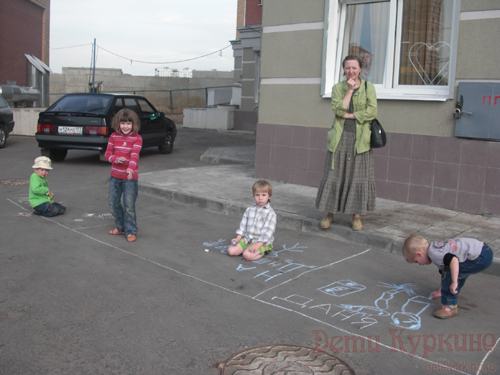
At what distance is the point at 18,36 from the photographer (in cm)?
2747

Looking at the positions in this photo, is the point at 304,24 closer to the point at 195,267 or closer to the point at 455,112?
the point at 455,112

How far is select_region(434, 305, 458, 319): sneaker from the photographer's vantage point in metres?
3.66

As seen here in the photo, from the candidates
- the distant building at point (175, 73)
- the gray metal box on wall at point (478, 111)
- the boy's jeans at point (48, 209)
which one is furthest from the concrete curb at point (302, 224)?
the distant building at point (175, 73)

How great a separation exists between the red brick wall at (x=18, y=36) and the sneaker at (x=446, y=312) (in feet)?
89.4

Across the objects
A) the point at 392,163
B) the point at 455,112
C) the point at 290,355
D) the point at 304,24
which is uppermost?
the point at 304,24

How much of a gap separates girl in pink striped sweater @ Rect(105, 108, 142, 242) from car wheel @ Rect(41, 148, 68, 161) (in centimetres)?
652

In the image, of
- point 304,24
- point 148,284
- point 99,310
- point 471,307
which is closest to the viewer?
point 99,310

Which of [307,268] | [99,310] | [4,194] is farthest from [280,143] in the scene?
[99,310]

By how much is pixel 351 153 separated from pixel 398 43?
2.85m

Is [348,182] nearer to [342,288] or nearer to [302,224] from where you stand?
[302,224]

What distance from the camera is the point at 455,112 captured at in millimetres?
6684

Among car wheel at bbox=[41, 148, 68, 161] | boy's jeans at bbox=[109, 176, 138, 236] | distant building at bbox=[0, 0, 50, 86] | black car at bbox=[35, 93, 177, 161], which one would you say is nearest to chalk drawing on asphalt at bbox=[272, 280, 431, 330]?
boy's jeans at bbox=[109, 176, 138, 236]

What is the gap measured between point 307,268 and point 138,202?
3.69 metres

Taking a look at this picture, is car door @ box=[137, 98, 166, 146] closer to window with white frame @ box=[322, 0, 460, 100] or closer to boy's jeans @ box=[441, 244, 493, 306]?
window with white frame @ box=[322, 0, 460, 100]
